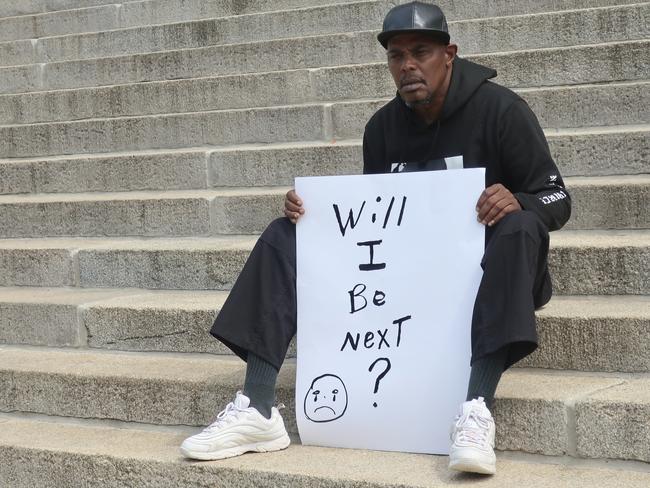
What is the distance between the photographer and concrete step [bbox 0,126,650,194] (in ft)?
13.8

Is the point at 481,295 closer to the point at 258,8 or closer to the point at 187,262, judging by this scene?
the point at 187,262

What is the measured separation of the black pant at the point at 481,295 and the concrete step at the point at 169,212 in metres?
0.85

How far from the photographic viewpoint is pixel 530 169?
10.2 feet

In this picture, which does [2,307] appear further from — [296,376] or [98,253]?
[296,376]

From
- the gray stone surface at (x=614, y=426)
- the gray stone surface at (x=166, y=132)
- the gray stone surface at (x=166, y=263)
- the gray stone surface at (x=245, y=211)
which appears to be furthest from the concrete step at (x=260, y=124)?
the gray stone surface at (x=614, y=426)

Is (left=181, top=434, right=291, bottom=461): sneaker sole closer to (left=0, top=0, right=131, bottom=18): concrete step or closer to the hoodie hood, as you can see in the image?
the hoodie hood

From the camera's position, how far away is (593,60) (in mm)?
4723

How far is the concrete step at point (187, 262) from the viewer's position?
3500 mm

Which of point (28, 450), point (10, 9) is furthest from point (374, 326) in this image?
point (10, 9)

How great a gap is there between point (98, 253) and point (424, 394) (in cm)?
204

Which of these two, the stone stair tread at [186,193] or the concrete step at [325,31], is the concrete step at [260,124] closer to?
the stone stair tread at [186,193]

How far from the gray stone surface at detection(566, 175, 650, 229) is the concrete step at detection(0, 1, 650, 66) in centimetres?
128

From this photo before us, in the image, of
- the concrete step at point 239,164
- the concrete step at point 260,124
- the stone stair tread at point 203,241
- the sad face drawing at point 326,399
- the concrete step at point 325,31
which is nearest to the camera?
the sad face drawing at point 326,399

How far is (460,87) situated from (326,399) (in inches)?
43.7
